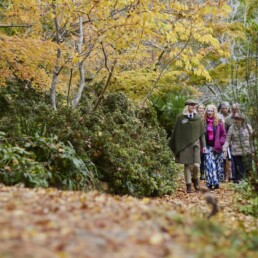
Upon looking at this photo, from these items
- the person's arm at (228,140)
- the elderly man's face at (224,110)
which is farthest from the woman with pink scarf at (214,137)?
the elderly man's face at (224,110)

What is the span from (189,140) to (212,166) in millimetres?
926

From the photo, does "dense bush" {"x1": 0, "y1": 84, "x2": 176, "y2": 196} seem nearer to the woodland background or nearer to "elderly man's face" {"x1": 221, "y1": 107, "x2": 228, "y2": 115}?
the woodland background

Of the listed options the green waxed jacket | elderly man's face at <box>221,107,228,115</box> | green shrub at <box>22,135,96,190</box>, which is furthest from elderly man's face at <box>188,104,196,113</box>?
green shrub at <box>22,135,96,190</box>

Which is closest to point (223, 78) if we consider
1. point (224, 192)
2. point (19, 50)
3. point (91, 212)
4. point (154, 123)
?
point (154, 123)

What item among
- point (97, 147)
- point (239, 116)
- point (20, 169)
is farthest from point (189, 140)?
point (20, 169)

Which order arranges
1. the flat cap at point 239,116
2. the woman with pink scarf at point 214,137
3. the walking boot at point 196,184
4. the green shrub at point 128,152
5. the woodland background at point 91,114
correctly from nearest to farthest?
the woodland background at point 91,114
the flat cap at point 239,116
the green shrub at point 128,152
the walking boot at point 196,184
the woman with pink scarf at point 214,137

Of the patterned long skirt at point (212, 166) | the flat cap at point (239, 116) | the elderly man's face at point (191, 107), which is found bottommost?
the patterned long skirt at point (212, 166)

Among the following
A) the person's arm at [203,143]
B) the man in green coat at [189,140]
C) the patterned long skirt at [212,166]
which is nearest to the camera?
the man in green coat at [189,140]

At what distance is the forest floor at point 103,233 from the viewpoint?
128 inches

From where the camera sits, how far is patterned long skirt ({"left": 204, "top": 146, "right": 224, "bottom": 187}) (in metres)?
10.8

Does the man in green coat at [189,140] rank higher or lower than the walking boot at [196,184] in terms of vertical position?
higher

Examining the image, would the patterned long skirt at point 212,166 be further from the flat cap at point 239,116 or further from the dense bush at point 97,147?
the flat cap at point 239,116

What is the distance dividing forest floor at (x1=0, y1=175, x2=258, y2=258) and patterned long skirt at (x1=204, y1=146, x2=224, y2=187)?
243 inches

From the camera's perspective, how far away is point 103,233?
3586 mm
